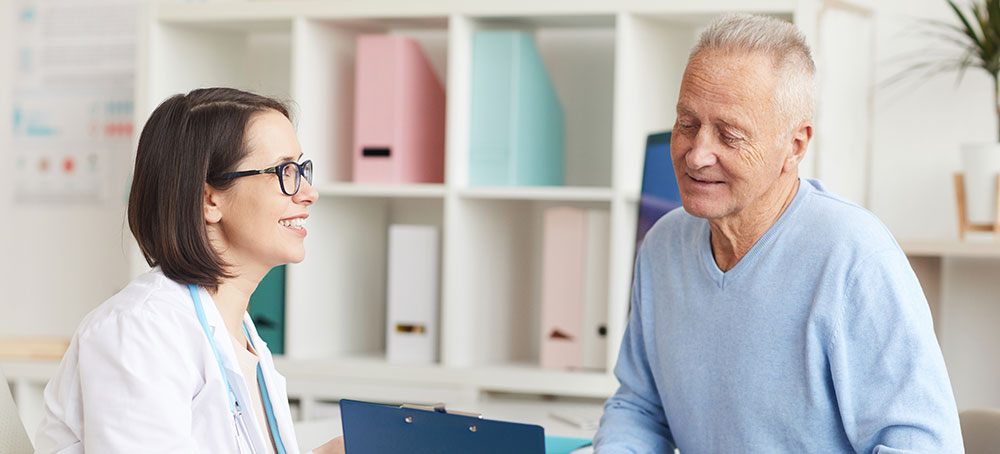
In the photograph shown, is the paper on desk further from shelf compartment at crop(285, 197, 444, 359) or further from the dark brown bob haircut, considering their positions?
shelf compartment at crop(285, 197, 444, 359)

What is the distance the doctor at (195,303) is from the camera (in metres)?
1.10

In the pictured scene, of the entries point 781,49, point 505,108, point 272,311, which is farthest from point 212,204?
point 272,311

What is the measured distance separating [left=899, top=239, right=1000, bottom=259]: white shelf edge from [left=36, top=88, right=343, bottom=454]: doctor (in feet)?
4.48

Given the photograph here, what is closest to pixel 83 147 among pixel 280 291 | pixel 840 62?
pixel 280 291

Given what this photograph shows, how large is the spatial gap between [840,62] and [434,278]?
3.62 feet

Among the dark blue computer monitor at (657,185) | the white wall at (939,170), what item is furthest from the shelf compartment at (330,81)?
the white wall at (939,170)

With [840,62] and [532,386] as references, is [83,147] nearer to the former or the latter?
[532,386]

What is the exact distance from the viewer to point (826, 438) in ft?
3.84

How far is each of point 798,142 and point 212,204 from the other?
0.74 m

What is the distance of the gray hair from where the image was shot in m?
1.17

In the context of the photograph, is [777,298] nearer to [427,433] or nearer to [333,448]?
[427,433]

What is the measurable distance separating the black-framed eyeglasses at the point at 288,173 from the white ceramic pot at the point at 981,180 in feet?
5.00

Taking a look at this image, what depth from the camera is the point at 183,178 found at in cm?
123

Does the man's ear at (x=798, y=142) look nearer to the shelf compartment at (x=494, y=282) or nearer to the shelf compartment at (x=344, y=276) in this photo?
the shelf compartment at (x=494, y=282)
